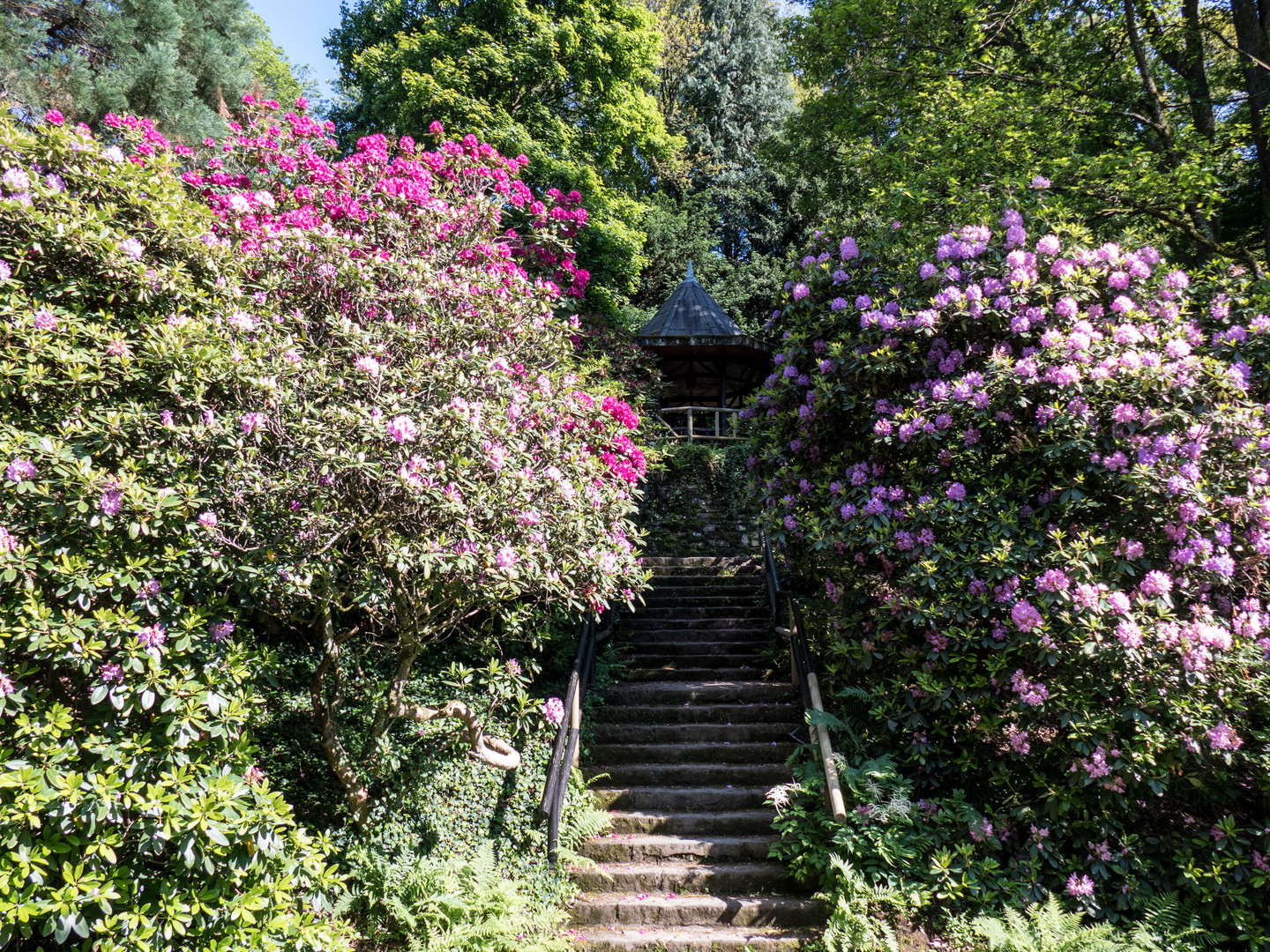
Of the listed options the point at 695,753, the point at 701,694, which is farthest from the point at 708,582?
the point at 695,753

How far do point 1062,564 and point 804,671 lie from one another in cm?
264

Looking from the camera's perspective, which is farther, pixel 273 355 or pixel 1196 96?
pixel 1196 96

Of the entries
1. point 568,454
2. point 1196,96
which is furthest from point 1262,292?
point 568,454

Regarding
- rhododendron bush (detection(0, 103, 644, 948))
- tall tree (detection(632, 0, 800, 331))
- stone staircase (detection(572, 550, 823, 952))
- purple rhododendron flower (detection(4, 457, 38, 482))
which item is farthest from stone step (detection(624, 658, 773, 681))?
tall tree (detection(632, 0, 800, 331))

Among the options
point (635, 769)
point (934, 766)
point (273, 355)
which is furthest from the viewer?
point (635, 769)

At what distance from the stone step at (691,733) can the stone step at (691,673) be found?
834 millimetres

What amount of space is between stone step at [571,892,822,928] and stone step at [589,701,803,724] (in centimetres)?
200

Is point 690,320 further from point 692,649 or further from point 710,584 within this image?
point 692,649

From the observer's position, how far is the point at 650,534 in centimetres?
1091

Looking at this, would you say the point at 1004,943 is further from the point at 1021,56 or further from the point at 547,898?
the point at 1021,56

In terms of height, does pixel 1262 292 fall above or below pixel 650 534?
above

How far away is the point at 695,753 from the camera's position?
21.5 feet

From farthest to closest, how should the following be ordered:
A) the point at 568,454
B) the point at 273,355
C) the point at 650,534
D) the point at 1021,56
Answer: the point at 650,534
the point at 1021,56
the point at 568,454
the point at 273,355

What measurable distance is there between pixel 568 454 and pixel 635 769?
3.16 meters
